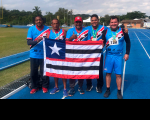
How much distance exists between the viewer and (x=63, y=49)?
4.16 metres

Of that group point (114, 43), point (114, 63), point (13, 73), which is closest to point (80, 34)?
point (114, 43)

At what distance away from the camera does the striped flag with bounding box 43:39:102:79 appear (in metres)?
4.14

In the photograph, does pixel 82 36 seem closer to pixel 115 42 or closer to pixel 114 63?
pixel 115 42

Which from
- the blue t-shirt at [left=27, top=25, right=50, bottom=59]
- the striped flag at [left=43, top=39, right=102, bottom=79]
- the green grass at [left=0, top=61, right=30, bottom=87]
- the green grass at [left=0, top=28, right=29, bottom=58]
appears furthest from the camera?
the green grass at [left=0, top=28, right=29, bottom=58]

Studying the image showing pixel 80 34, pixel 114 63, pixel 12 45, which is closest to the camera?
pixel 114 63

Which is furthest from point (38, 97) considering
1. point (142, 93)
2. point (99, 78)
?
point (142, 93)

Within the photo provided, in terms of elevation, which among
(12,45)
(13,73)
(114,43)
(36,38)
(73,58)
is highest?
(36,38)

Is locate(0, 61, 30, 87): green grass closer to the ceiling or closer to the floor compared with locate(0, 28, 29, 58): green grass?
closer to the floor

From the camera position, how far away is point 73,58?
4188mm

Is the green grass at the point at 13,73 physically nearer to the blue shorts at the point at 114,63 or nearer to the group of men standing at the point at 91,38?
the group of men standing at the point at 91,38

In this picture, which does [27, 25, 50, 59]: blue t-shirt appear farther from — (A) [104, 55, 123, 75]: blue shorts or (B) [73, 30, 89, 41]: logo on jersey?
(A) [104, 55, 123, 75]: blue shorts

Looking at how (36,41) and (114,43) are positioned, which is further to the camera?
(36,41)

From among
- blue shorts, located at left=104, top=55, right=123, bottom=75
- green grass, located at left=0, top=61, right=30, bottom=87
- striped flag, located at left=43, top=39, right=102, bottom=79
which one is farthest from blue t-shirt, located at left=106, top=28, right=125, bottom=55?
green grass, located at left=0, top=61, right=30, bottom=87
